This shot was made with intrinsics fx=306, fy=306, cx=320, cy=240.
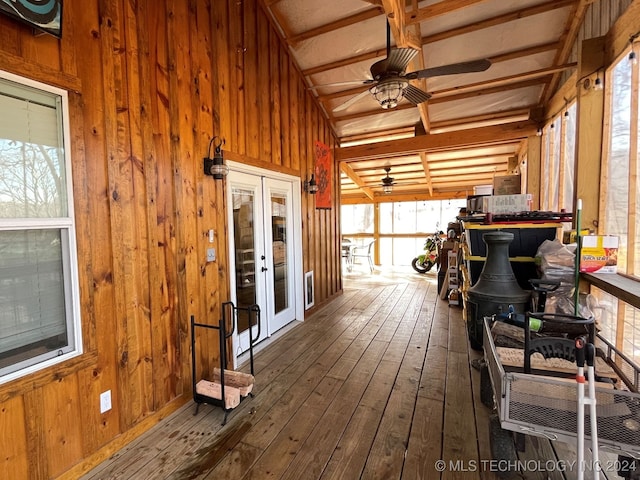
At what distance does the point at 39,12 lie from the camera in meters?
1.57

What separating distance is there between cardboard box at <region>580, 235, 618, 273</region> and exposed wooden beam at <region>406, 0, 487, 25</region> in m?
2.36

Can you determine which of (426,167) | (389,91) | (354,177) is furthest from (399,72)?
(354,177)

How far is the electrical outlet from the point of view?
1.93m

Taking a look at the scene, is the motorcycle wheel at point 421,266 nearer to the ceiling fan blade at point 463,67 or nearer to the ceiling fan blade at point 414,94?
the ceiling fan blade at point 414,94

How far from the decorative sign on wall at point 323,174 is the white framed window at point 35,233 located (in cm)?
373

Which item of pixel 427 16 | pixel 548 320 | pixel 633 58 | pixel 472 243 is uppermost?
pixel 427 16

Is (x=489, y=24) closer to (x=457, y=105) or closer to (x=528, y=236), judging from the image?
(x=457, y=105)

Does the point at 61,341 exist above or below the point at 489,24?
below

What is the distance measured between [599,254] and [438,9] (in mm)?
2635

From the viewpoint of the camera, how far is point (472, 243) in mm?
3453

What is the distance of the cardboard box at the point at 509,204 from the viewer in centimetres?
330

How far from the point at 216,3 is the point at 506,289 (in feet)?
12.5

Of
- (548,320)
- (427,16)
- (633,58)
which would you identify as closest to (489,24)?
(427,16)

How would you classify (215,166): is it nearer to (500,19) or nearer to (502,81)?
(500,19)
